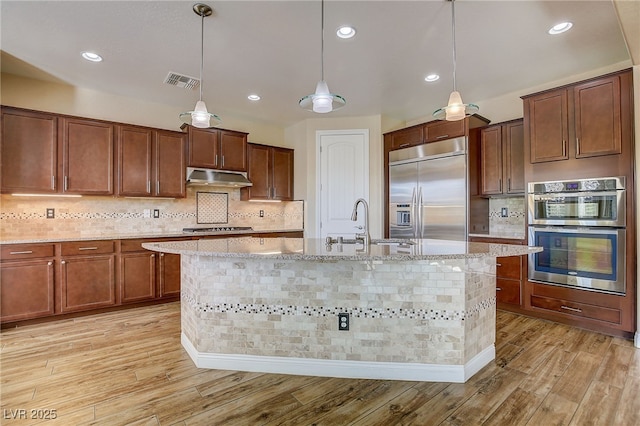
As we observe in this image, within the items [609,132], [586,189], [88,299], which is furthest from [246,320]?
[609,132]

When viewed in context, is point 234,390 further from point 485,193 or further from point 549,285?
point 485,193

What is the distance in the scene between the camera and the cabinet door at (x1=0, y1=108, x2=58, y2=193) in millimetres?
3115

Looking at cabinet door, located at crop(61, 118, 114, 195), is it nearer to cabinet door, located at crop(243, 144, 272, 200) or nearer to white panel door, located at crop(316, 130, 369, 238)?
cabinet door, located at crop(243, 144, 272, 200)

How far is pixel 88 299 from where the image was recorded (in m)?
3.38

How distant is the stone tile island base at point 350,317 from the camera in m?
2.07

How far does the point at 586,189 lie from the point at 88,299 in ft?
17.1

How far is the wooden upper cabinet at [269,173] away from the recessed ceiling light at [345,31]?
104 inches

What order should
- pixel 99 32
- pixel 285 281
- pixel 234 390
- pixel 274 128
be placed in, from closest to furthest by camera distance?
pixel 234 390 → pixel 285 281 → pixel 99 32 → pixel 274 128

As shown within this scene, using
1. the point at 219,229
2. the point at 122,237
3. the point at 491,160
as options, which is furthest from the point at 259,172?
the point at 491,160

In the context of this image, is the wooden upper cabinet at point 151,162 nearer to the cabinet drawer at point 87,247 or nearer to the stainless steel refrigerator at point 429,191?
the cabinet drawer at point 87,247

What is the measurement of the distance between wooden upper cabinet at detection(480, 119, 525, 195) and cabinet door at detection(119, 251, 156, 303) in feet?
14.0

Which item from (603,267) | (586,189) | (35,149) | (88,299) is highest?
(35,149)

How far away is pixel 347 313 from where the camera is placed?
2121 millimetres

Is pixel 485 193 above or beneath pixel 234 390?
above
